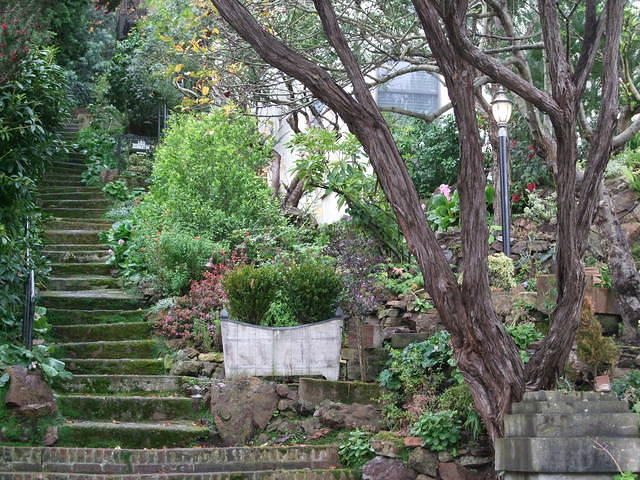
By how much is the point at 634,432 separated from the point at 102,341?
646 cm

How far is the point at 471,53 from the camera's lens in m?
6.25

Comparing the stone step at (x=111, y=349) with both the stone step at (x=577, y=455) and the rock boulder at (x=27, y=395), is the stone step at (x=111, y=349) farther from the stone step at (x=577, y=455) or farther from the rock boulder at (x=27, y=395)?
the stone step at (x=577, y=455)

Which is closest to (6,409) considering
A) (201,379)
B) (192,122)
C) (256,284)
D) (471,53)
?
(201,379)

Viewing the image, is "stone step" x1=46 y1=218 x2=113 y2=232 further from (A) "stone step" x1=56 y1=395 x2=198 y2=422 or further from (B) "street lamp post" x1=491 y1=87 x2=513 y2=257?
(B) "street lamp post" x1=491 y1=87 x2=513 y2=257

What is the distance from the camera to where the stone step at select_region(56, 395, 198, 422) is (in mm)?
8656

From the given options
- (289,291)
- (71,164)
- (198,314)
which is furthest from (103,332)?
(71,164)

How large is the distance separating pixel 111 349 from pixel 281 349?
7.45 ft

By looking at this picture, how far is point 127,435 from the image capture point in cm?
812

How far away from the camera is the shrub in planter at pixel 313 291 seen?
30.8 ft

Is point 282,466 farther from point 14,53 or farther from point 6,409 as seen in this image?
point 14,53

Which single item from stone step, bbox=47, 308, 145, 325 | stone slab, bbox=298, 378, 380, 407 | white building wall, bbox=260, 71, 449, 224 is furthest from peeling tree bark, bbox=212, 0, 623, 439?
white building wall, bbox=260, 71, 449, 224

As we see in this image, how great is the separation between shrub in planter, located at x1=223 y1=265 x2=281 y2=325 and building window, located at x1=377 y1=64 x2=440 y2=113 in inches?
281

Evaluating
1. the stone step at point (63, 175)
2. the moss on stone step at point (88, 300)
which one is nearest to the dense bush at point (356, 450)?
the moss on stone step at point (88, 300)

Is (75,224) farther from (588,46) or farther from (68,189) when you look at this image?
(588,46)
